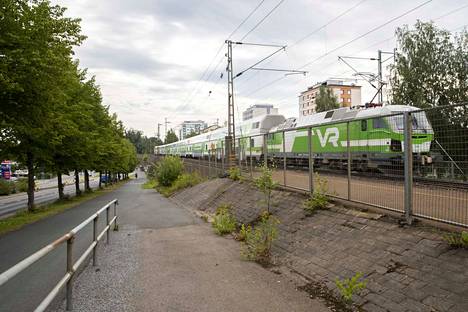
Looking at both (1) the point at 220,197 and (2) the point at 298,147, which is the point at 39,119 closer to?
(1) the point at 220,197

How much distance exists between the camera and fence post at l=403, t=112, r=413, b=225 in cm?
594

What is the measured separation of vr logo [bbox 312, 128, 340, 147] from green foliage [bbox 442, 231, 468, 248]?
3.48 metres

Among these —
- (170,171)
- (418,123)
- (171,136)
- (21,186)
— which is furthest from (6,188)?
(171,136)

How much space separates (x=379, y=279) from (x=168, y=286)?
120 inches

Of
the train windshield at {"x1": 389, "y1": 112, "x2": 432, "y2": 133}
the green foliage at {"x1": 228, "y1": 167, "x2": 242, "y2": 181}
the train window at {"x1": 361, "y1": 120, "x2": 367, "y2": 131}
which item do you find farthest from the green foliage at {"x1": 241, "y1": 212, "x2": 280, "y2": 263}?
the green foliage at {"x1": 228, "y1": 167, "x2": 242, "y2": 181}

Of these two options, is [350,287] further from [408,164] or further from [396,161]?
[396,161]

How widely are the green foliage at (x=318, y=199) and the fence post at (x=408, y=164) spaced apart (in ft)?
7.52

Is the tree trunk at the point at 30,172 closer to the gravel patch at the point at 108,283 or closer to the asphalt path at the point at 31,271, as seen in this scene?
the asphalt path at the point at 31,271

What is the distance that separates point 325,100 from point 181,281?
49.0 meters

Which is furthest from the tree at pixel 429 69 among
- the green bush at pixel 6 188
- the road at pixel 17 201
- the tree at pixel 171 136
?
the tree at pixel 171 136

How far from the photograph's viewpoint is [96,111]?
29922 mm

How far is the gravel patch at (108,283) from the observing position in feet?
15.7

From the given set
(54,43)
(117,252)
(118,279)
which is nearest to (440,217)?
(118,279)

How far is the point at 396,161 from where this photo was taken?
6391 mm
